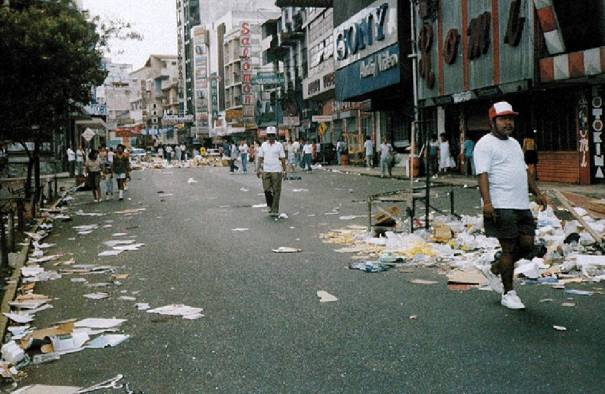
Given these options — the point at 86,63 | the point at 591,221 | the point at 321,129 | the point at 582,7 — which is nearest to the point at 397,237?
the point at 591,221

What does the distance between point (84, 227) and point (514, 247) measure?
1077 centimetres

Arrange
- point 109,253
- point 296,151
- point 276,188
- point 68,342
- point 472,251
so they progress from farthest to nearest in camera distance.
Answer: point 296,151, point 276,188, point 109,253, point 472,251, point 68,342

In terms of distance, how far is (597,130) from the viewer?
73.2 ft

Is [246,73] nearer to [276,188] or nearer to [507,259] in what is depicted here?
[276,188]

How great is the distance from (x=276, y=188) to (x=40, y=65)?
7.00m

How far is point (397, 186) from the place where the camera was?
25.6 m

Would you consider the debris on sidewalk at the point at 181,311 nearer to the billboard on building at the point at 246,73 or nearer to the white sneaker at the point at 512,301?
the white sneaker at the point at 512,301

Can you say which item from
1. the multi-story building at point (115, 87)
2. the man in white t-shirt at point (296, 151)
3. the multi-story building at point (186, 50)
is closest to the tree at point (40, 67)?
the man in white t-shirt at point (296, 151)

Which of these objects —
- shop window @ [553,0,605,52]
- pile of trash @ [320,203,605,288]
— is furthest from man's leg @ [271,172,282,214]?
shop window @ [553,0,605,52]

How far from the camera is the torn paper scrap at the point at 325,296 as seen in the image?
23.6 ft

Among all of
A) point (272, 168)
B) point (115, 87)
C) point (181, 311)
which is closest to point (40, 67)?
point (272, 168)

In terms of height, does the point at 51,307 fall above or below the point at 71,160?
below

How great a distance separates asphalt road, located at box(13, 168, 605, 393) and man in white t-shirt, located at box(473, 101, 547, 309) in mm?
531

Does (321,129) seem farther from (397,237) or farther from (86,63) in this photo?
(397,237)
